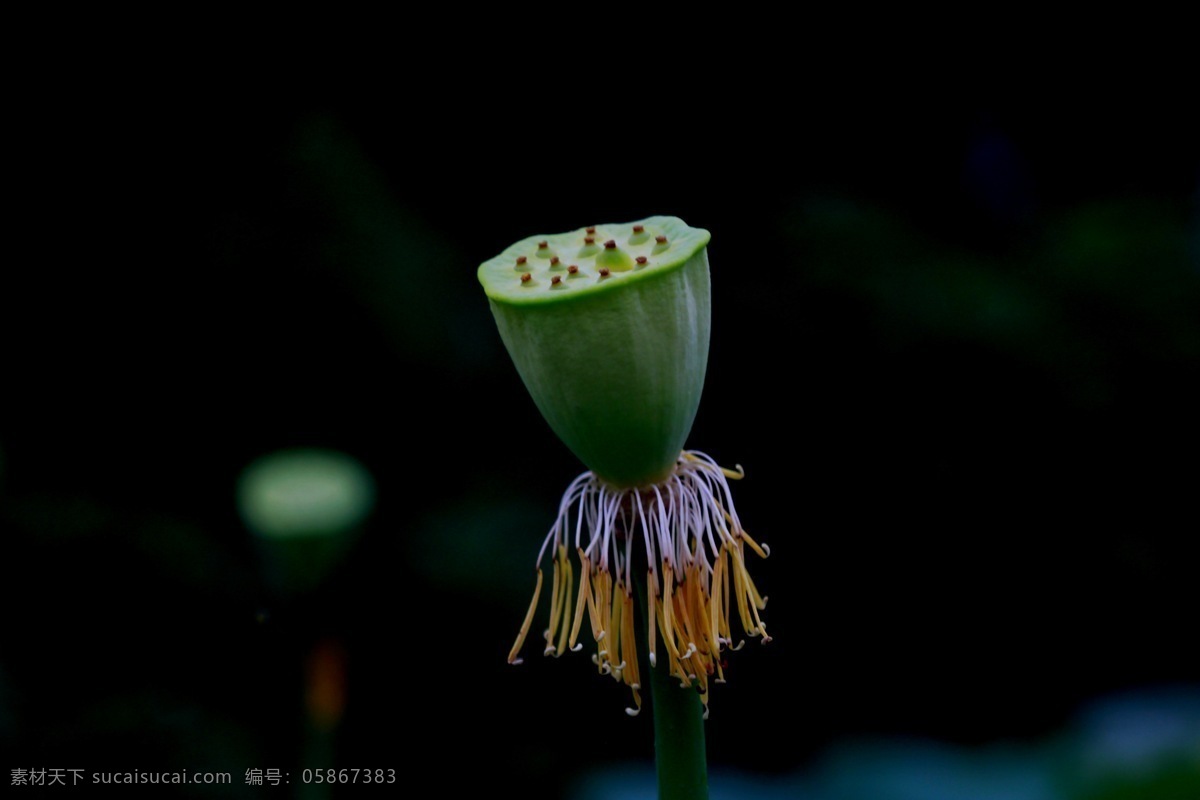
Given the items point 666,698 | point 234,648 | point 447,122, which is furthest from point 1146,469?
point 666,698

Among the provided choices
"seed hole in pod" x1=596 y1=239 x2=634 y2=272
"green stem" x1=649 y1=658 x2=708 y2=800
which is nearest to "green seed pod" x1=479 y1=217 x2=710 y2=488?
"seed hole in pod" x1=596 y1=239 x2=634 y2=272

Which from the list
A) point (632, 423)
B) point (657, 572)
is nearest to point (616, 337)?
point (632, 423)

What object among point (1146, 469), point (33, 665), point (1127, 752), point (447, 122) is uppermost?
point (447, 122)

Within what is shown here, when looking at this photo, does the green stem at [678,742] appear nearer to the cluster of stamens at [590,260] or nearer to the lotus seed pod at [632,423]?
the lotus seed pod at [632,423]

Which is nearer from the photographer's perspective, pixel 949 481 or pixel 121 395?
pixel 949 481

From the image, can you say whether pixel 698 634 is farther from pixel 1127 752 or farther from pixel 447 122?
pixel 447 122

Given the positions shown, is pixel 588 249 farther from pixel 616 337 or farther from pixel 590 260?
pixel 616 337

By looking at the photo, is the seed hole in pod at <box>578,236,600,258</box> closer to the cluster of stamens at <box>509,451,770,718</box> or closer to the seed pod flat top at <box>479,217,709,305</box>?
the seed pod flat top at <box>479,217,709,305</box>
